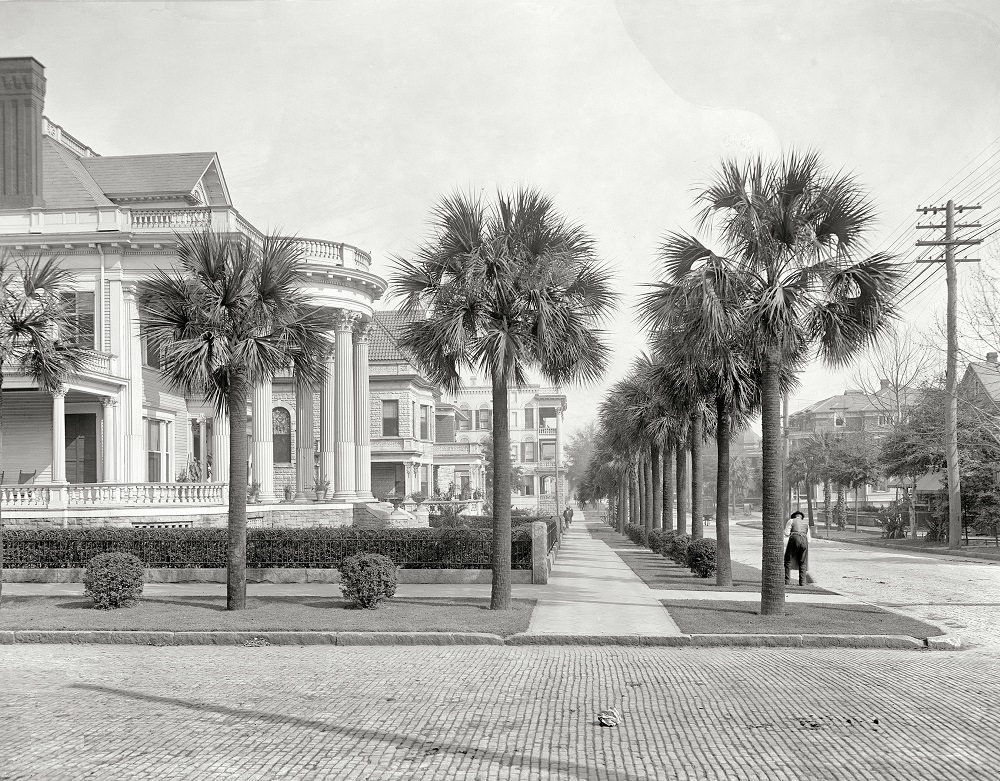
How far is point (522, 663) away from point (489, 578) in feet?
30.9

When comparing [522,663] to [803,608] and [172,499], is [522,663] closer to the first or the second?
[803,608]

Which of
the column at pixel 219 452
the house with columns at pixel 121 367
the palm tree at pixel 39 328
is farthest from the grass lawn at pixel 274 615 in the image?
the column at pixel 219 452

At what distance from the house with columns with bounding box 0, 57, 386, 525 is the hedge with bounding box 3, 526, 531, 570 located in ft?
20.8

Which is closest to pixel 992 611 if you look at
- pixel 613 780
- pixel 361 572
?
pixel 361 572

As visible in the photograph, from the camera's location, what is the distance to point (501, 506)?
17.3 m

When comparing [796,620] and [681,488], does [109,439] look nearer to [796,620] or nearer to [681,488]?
[681,488]

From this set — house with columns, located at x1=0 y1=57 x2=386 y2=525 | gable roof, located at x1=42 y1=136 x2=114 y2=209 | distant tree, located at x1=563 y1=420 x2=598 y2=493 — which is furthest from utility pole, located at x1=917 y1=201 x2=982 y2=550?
distant tree, located at x1=563 y1=420 x2=598 y2=493

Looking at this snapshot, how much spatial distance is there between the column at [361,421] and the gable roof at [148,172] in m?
9.75

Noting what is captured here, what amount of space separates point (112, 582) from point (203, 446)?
30200 millimetres

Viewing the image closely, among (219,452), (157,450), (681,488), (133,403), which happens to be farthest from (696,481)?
(157,450)

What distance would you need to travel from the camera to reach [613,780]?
701 cm

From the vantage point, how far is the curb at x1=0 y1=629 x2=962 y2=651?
1420 centimetres

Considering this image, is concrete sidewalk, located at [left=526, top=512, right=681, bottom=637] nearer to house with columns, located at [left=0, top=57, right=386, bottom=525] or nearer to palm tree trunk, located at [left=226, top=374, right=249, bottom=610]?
palm tree trunk, located at [left=226, top=374, right=249, bottom=610]

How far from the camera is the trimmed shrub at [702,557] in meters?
23.9
